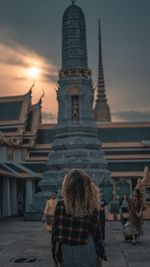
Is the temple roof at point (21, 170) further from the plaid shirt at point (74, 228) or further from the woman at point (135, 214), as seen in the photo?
the plaid shirt at point (74, 228)

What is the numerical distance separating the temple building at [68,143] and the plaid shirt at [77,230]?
24277 mm

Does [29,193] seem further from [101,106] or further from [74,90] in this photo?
[101,106]

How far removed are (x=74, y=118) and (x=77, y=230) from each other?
103ft

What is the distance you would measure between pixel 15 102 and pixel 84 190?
4629cm

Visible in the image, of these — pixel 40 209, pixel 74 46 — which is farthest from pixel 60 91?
pixel 40 209

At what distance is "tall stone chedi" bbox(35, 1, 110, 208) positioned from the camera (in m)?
33.9

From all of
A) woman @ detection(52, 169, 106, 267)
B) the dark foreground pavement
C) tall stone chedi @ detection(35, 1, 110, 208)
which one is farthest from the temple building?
woman @ detection(52, 169, 106, 267)

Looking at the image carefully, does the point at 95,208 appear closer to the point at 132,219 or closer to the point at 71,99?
the point at 132,219

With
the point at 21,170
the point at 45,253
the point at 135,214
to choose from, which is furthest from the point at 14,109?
the point at 45,253

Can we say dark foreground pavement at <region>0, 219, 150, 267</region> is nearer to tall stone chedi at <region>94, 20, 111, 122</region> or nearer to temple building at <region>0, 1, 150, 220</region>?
temple building at <region>0, 1, 150, 220</region>

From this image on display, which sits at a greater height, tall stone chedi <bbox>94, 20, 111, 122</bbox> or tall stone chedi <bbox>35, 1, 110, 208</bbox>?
tall stone chedi <bbox>94, 20, 111, 122</bbox>

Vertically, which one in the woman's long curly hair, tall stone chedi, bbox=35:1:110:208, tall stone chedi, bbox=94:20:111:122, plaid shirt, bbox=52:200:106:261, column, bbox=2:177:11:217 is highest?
tall stone chedi, bbox=94:20:111:122

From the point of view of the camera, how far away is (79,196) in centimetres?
413

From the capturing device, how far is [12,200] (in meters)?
39.2
